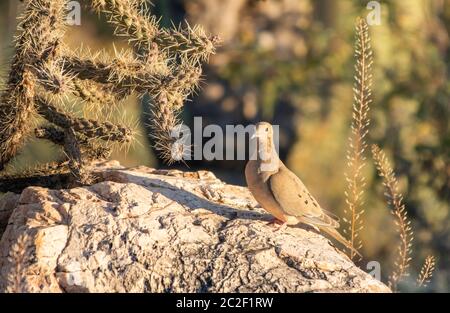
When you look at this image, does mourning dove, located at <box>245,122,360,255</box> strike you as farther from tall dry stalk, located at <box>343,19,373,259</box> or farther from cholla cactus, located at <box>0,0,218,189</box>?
cholla cactus, located at <box>0,0,218,189</box>

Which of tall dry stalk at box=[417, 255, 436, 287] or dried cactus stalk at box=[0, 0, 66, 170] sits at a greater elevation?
dried cactus stalk at box=[0, 0, 66, 170]

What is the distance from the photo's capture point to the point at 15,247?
5172mm

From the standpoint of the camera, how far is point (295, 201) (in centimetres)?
581

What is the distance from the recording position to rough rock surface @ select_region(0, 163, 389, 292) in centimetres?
502

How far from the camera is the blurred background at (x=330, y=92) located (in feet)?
33.1

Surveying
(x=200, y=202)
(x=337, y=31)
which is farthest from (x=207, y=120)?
(x=200, y=202)

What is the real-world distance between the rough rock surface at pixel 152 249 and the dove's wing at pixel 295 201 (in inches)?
4.3

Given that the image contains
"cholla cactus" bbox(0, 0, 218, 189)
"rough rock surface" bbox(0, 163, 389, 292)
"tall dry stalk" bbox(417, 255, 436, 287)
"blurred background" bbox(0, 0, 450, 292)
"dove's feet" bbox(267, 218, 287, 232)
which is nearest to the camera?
"rough rock surface" bbox(0, 163, 389, 292)

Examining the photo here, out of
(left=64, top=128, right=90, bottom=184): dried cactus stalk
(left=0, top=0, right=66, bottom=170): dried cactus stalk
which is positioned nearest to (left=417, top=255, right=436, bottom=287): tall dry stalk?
(left=64, top=128, right=90, bottom=184): dried cactus stalk

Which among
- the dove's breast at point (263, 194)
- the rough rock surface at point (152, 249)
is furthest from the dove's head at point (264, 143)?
the rough rock surface at point (152, 249)

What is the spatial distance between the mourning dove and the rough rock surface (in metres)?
0.10

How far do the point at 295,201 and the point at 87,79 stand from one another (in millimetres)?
1584

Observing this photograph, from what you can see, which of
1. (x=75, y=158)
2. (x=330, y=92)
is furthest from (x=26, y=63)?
(x=330, y=92)
